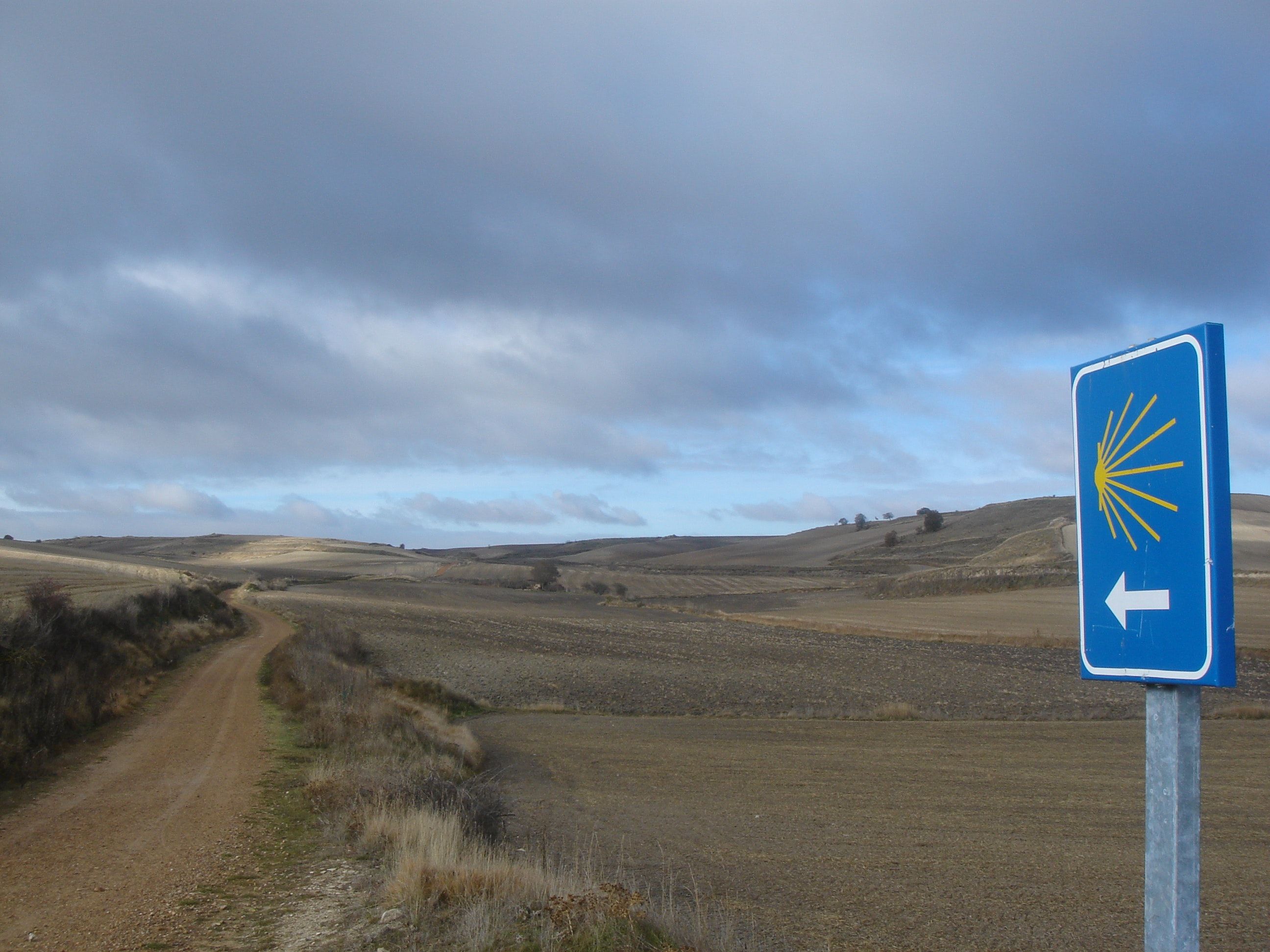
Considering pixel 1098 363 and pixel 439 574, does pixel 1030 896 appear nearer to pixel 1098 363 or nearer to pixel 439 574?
pixel 1098 363

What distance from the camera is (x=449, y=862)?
8461 millimetres

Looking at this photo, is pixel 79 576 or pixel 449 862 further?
pixel 79 576

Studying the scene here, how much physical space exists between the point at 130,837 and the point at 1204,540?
11.7 m

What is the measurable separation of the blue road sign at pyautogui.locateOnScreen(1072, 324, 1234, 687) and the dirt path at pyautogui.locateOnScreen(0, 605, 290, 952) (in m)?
7.41

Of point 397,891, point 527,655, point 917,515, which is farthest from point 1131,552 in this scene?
point 917,515

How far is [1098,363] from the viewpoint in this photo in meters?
2.82

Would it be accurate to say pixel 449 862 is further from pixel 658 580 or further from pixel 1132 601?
pixel 658 580

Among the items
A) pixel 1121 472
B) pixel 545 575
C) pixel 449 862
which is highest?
pixel 1121 472

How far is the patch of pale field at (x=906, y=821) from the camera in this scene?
379 inches

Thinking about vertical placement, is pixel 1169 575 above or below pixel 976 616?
above

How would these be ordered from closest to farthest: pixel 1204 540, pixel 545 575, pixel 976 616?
1. pixel 1204 540
2. pixel 976 616
3. pixel 545 575

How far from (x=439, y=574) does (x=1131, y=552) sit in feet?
426

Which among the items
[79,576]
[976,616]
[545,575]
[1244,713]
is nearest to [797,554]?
[545,575]

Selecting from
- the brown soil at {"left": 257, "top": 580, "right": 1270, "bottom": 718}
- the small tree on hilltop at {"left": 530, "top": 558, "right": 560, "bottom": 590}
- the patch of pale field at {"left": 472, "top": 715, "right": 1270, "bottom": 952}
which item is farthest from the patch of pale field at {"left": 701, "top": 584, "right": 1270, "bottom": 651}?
the small tree on hilltop at {"left": 530, "top": 558, "right": 560, "bottom": 590}
